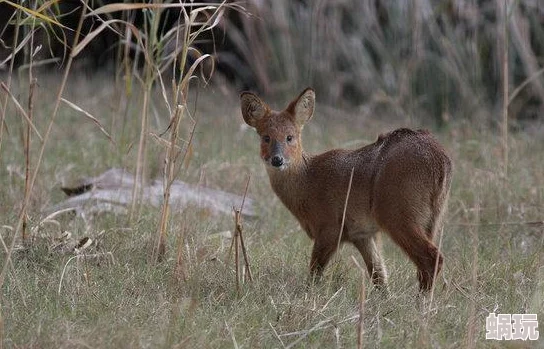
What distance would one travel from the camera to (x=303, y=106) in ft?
17.3

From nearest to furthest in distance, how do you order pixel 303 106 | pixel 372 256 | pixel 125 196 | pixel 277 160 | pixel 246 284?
pixel 246 284 → pixel 372 256 → pixel 277 160 → pixel 303 106 → pixel 125 196

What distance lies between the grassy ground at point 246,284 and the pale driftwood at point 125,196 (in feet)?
0.44

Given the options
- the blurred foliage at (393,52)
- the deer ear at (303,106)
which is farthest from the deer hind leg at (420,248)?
the blurred foliage at (393,52)

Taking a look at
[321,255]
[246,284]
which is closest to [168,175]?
[246,284]

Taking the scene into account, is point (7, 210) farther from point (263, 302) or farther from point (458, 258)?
point (458, 258)

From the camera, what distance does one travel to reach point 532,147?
25.7ft

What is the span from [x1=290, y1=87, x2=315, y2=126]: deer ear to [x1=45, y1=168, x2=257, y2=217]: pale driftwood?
752 mm

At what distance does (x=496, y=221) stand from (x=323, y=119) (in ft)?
11.8

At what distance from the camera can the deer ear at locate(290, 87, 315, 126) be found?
5.19 meters

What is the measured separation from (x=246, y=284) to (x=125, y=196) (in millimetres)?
1799

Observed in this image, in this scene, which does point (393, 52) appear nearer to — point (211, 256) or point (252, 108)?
point (252, 108)

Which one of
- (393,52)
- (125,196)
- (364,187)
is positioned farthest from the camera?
(393,52)

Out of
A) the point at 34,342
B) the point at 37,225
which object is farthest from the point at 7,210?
the point at 34,342

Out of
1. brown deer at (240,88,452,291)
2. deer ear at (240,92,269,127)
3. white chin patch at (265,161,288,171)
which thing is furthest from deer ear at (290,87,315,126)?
white chin patch at (265,161,288,171)
